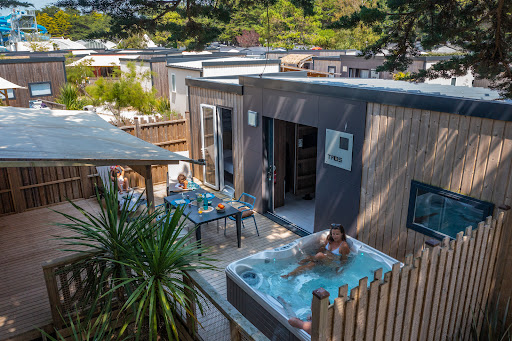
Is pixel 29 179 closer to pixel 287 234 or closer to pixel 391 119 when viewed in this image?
pixel 287 234

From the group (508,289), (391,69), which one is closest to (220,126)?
(391,69)

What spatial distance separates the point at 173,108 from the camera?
16328mm

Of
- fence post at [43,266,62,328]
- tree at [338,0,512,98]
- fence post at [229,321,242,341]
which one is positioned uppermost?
tree at [338,0,512,98]

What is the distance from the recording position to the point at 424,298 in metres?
3.53

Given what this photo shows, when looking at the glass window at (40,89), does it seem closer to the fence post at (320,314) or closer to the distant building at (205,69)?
the distant building at (205,69)

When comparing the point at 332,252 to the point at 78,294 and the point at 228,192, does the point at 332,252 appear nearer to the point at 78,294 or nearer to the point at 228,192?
the point at 78,294

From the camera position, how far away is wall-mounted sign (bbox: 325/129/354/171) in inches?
242

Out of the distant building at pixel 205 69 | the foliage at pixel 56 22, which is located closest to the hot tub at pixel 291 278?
the distant building at pixel 205 69

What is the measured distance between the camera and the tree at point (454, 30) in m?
5.26

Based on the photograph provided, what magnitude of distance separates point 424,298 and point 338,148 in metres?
3.20

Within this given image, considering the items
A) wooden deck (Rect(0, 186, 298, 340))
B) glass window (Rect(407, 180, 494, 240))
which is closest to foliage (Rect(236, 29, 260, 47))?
wooden deck (Rect(0, 186, 298, 340))

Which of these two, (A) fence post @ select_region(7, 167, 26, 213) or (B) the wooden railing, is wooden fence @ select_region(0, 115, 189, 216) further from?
(B) the wooden railing

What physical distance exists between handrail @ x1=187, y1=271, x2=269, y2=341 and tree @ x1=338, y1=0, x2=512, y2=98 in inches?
161

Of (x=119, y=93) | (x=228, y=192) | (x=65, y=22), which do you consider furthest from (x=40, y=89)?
(x=65, y=22)
